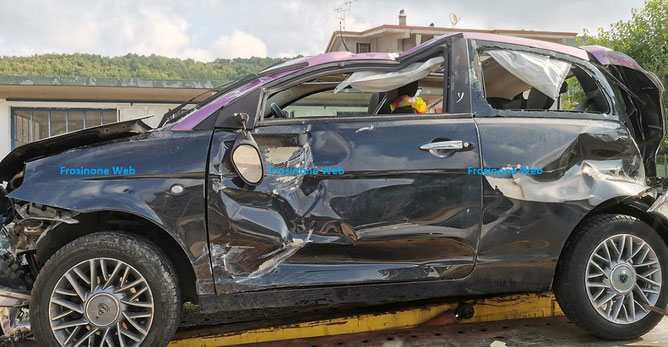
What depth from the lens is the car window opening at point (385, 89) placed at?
9.16ft

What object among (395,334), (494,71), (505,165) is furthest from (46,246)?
(494,71)

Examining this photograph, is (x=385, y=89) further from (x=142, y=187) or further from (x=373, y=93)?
(x=142, y=187)

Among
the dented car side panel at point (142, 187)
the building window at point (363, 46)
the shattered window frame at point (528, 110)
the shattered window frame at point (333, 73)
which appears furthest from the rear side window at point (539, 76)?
the building window at point (363, 46)

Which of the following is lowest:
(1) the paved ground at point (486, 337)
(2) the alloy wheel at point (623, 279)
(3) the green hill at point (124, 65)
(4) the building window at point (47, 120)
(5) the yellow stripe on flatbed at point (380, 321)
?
(1) the paved ground at point (486, 337)

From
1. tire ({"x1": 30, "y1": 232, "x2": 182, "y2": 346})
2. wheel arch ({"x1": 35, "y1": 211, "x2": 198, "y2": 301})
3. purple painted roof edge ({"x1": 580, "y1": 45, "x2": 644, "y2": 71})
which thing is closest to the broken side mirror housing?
wheel arch ({"x1": 35, "y1": 211, "x2": 198, "y2": 301})

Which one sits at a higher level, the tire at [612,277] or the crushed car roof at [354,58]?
the crushed car roof at [354,58]

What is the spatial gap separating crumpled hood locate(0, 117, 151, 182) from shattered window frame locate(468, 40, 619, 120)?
6.41 feet

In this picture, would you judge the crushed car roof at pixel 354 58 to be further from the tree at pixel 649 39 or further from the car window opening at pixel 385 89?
the tree at pixel 649 39

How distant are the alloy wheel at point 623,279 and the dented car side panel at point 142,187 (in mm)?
2292

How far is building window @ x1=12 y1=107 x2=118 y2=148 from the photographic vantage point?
1312 centimetres

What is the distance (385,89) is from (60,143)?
1.91 meters

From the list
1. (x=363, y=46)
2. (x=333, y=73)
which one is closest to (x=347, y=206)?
(x=333, y=73)

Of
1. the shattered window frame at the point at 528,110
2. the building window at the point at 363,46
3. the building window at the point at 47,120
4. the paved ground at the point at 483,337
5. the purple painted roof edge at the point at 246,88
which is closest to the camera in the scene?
the purple painted roof edge at the point at 246,88

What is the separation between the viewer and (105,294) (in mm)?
2287
